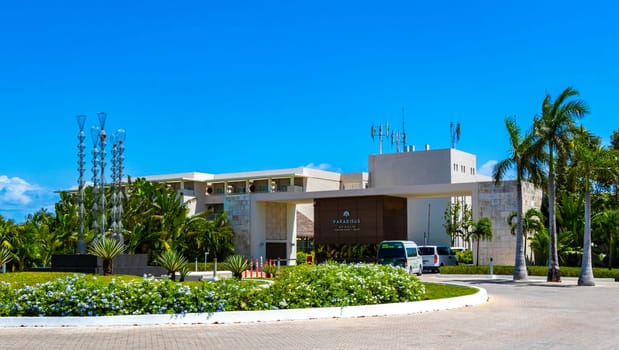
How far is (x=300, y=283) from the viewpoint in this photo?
1634 cm

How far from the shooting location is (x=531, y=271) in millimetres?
37375

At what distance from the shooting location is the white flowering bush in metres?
14.1

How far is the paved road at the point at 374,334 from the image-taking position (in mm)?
11484

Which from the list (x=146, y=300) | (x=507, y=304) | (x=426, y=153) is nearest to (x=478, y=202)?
(x=426, y=153)

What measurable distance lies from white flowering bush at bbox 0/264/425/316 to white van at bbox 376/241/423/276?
17.8 metres

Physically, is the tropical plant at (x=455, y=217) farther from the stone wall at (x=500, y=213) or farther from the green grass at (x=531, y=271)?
the green grass at (x=531, y=271)

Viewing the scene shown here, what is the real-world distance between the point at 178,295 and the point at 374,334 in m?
4.28

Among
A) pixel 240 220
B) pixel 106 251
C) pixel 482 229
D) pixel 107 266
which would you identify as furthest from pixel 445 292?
pixel 240 220

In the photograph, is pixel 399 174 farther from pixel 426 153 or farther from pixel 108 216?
pixel 108 216

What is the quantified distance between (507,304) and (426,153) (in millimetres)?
43254

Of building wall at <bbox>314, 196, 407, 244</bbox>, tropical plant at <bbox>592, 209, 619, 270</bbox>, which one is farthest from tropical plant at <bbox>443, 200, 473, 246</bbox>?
tropical plant at <bbox>592, 209, 619, 270</bbox>

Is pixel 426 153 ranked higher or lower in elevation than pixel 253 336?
higher

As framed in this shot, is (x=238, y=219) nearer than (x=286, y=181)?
Yes

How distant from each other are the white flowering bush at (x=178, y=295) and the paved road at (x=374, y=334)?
0.62m
